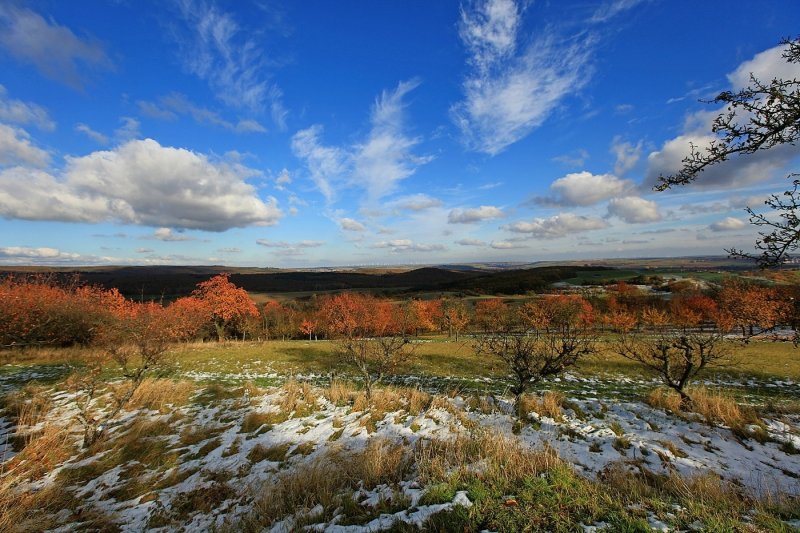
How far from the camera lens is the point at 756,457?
7570 millimetres

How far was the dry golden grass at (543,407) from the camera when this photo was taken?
32.5ft

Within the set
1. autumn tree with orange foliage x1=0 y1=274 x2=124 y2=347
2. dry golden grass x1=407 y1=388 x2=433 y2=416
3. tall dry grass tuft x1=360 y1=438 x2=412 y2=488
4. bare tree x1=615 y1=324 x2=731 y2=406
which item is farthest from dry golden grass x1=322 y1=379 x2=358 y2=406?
autumn tree with orange foliage x1=0 y1=274 x2=124 y2=347

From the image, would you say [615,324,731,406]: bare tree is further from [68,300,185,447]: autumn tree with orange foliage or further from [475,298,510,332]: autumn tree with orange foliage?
[475,298,510,332]: autumn tree with orange foliage

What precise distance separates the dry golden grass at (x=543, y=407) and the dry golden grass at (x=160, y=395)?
13.5m

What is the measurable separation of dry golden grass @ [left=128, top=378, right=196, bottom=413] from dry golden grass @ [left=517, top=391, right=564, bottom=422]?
13.5 meters

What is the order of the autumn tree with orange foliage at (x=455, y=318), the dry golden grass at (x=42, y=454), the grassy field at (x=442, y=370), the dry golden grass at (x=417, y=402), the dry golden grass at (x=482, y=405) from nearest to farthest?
the dry golden grass at (x=42, y=454) < the dry golden grass at (x=482, y=405) < the dry golden grass at (x=417, y=402) < the grassy field at (x=442, y=370) < the autumn tree with orange foliage at (x=455, y=318)

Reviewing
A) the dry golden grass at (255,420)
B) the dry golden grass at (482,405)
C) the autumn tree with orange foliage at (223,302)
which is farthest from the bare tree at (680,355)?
the autumn tree with orange foliage at (223,302)

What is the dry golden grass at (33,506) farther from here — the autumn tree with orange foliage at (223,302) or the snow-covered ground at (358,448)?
the autumn tree with orange foliage at (223,302)

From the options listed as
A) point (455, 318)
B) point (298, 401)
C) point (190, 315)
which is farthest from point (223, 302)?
point (298, 401)

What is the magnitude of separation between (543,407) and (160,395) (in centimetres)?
1542

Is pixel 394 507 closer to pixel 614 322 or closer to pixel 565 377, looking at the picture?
pixel 565 377

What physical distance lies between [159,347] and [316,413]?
8224 mm

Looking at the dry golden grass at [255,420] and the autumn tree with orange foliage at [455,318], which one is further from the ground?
the dry golden grass at [255,420]

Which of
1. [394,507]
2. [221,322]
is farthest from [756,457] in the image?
[221,322]
